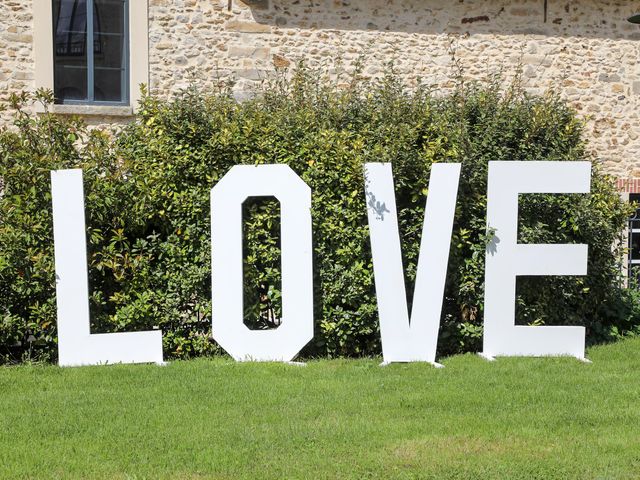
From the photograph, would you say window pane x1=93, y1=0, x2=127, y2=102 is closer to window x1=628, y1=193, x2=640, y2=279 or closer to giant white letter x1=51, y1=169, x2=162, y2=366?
giant white letter x1=51, y1=169, x2=162, y2=366

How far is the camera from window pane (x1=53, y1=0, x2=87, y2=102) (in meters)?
9.59

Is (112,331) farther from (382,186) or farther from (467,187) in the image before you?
(467,187)

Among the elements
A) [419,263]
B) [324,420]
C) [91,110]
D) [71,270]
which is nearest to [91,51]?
[91,110]

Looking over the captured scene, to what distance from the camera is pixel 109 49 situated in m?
9.82

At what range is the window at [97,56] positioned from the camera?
31.4 ft

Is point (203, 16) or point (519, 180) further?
point (203, 16)

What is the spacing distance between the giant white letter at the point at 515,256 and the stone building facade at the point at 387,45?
2845mm

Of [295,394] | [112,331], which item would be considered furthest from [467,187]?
[112,331]

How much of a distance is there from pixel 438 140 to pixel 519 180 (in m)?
0.81

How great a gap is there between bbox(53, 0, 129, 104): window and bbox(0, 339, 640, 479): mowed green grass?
3.95 metres

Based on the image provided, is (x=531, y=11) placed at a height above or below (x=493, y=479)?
above

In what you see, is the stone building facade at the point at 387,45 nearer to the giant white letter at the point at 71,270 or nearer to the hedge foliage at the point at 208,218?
the hedge foliage at the point at 208,218

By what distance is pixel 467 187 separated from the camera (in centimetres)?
771

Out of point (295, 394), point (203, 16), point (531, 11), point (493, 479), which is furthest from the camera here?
point (531, 11)
